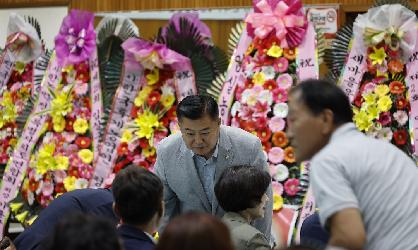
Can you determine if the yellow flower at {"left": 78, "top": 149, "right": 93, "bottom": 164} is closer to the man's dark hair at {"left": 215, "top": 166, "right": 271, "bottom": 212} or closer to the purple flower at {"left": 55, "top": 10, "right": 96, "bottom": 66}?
the purple flower at {"left": 55, "top": 10, "right": 96, "bottom": 66}

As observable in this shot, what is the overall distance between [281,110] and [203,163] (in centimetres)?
76

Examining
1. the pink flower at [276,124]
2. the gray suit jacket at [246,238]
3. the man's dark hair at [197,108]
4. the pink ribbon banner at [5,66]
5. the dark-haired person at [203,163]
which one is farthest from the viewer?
the pink ribbon banner at [5,66]

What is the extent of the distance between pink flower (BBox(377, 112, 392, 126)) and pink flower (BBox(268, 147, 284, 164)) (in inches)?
18.6

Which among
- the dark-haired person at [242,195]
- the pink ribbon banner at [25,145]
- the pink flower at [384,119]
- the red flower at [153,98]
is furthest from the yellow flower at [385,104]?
the pink ribbon banner at [25,145]

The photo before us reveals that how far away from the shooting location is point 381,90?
340cm

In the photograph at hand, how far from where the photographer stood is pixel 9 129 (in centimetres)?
453

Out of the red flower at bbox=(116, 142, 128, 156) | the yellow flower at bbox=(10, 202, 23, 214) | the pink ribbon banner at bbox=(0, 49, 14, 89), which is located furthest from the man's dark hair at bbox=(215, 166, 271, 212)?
the pink ribbon banner at bbox=(0, 49, 14, 89)

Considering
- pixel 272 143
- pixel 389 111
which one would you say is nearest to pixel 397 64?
pixel 389 111

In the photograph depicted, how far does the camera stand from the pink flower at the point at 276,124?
3561 millimetres

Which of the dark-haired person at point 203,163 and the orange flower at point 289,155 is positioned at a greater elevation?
the dark-haired person at point 203,163

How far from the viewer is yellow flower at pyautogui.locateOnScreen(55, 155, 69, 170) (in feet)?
13.4

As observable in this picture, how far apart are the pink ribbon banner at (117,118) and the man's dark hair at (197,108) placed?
1210mm

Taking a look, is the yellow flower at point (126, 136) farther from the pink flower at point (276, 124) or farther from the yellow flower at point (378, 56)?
the yellow flower at point (378, 56)

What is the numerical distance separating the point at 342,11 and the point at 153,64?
3.68 feet
